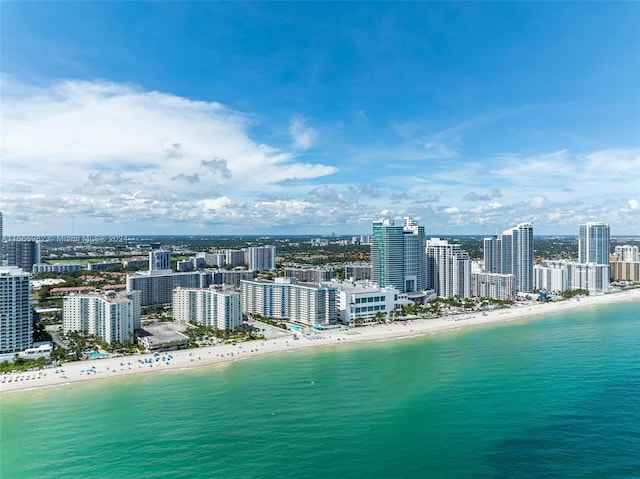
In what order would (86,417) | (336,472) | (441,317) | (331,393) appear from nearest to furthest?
(336,472) < (86,417) < (331,393) < (441,317)

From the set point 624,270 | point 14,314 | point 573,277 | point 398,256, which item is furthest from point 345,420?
point 624,270

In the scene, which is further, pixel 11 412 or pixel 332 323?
pixel 332 323

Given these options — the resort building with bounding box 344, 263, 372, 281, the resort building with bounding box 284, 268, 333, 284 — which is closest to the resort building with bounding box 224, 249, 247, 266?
the resort building with bounding box 284, 268, 333, 284

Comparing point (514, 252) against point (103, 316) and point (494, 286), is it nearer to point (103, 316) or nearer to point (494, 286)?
point (494, 286)

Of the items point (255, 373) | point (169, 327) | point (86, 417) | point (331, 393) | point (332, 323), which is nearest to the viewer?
point (86, 417)

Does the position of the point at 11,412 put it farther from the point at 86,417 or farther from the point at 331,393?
the point at 331,393

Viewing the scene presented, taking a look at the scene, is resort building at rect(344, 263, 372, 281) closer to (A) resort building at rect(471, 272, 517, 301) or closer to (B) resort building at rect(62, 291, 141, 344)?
(A) resort building at rect(471, 272, 517, 301)

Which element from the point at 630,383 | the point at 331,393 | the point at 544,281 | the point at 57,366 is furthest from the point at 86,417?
the point at 544,281

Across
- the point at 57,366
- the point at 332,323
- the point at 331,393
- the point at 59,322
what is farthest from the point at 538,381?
the point at 59,322

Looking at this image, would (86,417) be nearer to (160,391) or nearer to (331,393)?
(160,391)
